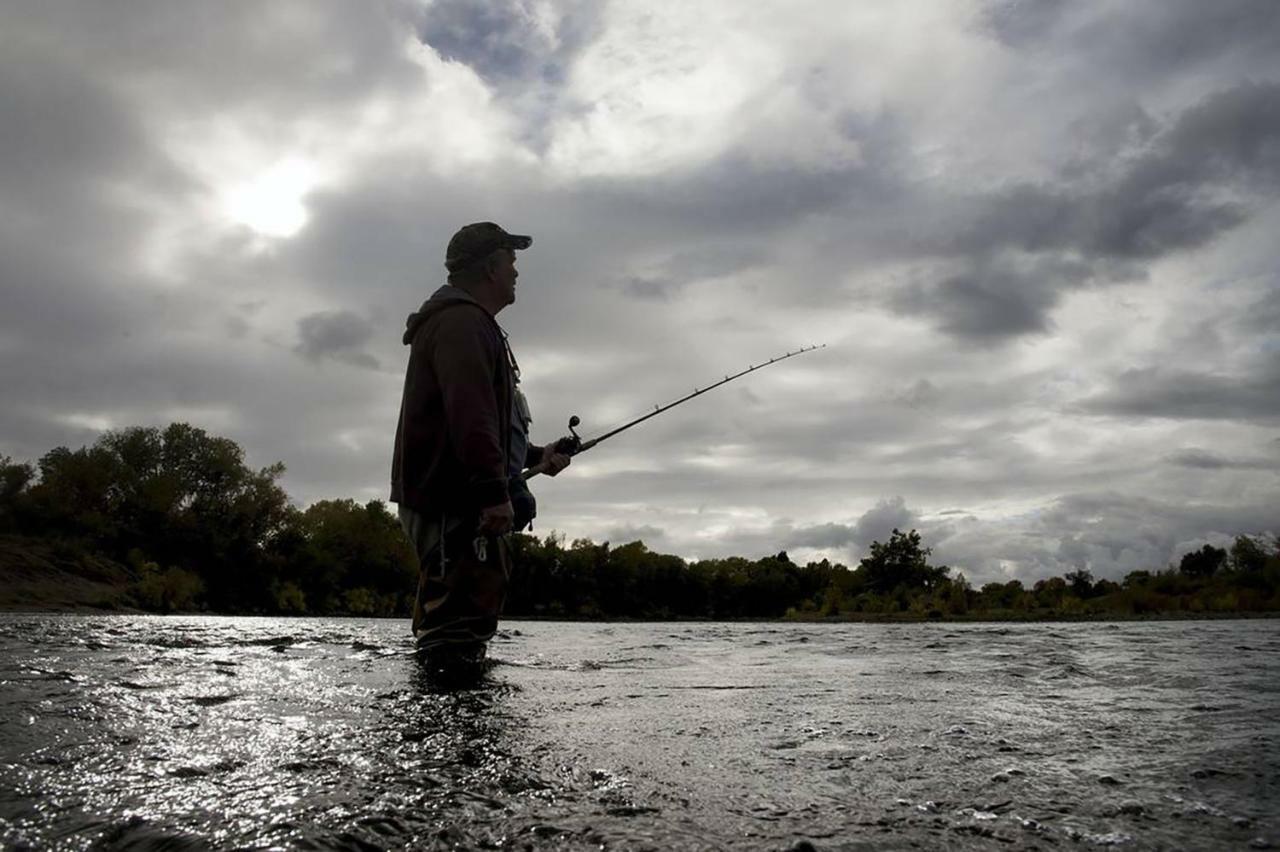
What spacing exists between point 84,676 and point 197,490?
65641mm

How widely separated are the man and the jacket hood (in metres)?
0.01

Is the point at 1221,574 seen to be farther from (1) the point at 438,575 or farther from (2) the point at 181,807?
(2) the point at 181,807

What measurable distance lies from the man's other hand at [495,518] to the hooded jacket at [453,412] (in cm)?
4

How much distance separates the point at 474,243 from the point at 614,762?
190 inches

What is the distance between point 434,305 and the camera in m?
6.17

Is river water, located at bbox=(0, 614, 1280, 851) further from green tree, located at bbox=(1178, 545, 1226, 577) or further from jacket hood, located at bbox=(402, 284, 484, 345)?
green tree, located at bbox=(1178, 545, 1226, 577)

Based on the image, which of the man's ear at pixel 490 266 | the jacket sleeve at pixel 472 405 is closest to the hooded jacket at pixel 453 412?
the jacket sleeve at pixel 472 405

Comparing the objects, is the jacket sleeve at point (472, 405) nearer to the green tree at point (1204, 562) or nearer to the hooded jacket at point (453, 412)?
the hooded jacket at point (453, 412)

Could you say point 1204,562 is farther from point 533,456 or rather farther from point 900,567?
point 533,456

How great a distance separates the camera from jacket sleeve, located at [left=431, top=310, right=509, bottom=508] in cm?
550

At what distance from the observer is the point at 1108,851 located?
180cm

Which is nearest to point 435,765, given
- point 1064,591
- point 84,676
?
point 84,676

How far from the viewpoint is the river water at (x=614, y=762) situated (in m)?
1.90

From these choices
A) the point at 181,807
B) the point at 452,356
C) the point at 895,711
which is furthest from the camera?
the point at 452,356
